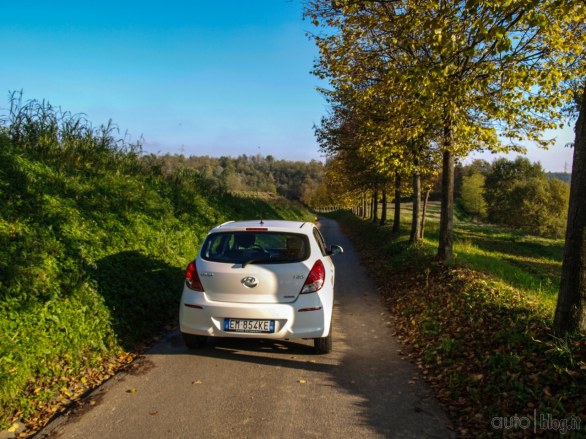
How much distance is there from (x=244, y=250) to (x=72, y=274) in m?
2.46

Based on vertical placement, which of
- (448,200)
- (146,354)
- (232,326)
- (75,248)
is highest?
(448,200)

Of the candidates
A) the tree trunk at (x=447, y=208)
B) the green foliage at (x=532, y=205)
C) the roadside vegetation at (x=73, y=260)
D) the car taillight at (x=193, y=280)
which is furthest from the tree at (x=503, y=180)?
the car taillight at (x=193, y=280)

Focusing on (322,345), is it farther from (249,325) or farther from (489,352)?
(489,352)

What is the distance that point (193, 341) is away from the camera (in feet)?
18.6

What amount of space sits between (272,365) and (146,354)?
1.83m

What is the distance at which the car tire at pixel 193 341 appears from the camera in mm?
5617

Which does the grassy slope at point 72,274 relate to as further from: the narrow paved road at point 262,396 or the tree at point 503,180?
the tree at point 503,180

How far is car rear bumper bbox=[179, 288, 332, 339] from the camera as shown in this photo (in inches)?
201

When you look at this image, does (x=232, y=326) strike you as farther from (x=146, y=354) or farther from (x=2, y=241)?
(x=2, y=241)

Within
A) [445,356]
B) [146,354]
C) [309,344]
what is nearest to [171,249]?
[146,354]

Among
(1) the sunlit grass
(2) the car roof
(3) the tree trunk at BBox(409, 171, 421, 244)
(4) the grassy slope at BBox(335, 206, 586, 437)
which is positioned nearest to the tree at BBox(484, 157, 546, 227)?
(1) the sunlit grass

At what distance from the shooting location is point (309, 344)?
602 cm

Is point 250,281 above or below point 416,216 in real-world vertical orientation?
below

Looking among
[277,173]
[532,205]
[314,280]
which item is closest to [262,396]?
[314,280]
